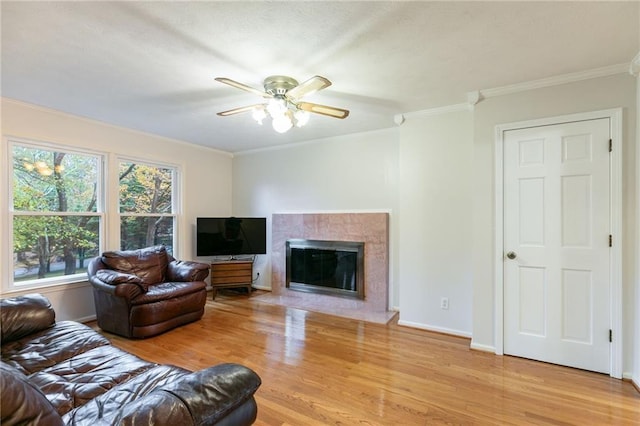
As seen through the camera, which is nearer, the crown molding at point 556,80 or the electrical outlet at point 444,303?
the crown molding at point 556,80

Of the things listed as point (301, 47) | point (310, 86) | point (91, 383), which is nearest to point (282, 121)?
Result: point (310, 86)

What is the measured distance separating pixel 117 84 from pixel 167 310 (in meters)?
2.30

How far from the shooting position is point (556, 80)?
255 centimetres

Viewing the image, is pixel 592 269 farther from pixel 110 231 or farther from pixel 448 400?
pixel 110 231

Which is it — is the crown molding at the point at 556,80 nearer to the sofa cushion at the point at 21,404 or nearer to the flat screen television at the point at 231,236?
the sofa cushion at the point at 21,404

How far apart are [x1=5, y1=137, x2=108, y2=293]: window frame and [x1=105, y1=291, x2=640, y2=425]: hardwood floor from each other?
1.23 meters

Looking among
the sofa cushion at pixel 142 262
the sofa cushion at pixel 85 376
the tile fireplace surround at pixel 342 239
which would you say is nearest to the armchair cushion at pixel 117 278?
the sofa cushion at pixel 142 262

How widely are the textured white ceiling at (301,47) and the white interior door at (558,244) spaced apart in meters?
0.63

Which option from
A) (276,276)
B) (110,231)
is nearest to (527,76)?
(276,276)

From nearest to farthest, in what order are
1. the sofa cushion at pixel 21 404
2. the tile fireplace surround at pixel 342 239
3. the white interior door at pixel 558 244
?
the sofa cushion at pixel 21 404
the white interior door at pixel 558 244
the tile fireplace surround at pixel 342 239

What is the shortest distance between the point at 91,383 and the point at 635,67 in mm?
4215

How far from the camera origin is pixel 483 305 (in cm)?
288

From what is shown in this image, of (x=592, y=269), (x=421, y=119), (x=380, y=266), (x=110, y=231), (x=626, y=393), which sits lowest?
(x=626, y=393)

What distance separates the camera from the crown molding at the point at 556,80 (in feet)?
7.79
